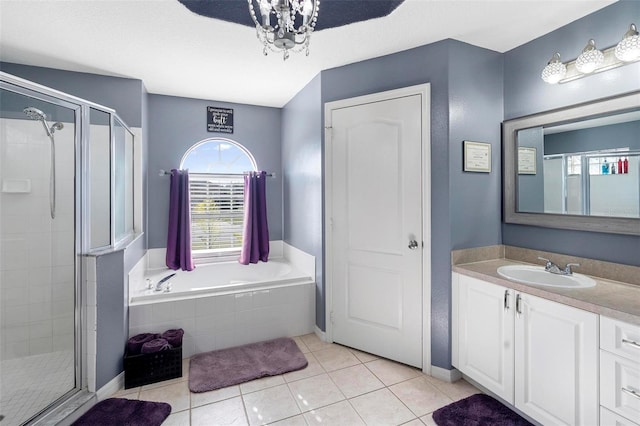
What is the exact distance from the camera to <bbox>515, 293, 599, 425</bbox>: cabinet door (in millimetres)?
1416

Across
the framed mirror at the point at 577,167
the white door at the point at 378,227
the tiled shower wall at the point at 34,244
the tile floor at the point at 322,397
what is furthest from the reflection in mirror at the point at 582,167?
the tiled shower wall at the point at 34,244

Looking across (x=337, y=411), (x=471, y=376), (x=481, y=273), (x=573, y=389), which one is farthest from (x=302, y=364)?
(x=573, y=389)

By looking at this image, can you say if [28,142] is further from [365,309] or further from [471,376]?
[471,376]

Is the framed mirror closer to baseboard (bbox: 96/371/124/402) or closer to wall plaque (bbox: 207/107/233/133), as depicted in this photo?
wall plaque (bbox: 207/107/233/133)

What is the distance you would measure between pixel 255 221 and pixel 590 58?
10.8 feet

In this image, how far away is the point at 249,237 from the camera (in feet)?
12.2

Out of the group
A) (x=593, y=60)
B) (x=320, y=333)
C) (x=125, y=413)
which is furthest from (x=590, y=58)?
(x=125, y=413)

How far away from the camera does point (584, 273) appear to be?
1918 mm

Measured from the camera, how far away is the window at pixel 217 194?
12.2 feet

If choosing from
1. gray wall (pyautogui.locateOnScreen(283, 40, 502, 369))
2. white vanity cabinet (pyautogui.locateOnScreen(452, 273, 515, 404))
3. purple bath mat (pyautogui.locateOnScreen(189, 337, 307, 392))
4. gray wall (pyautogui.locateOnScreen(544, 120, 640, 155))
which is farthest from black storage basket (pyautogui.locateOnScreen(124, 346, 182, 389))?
gray wall (pyautogui.locateOnScreen(544, 120, 640, 155))

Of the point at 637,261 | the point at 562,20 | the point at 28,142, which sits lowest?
the point at 637,261

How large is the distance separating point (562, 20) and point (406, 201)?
5.01ft

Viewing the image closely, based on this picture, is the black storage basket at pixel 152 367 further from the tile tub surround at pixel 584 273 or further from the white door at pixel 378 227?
the tile tub surround at pixel 584 273

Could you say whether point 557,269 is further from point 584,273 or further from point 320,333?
point 320,333
